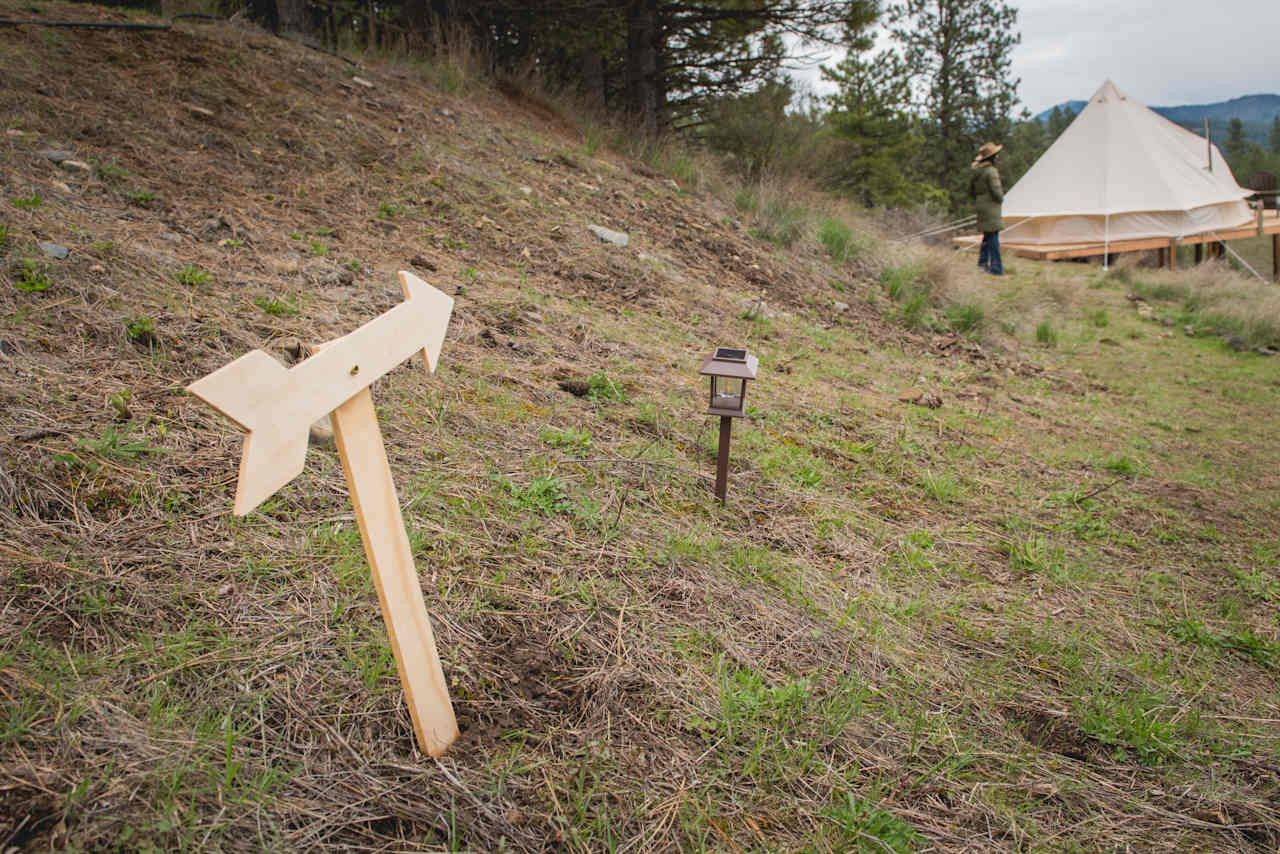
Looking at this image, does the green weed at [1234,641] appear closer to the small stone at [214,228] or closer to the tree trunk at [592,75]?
the small stone at [214,228]

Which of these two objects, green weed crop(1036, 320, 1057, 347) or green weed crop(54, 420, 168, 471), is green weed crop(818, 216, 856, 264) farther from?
green weed crop(54, 420, 168, 471)

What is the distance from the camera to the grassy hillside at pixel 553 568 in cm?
146

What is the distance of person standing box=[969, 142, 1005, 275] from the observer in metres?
10.2

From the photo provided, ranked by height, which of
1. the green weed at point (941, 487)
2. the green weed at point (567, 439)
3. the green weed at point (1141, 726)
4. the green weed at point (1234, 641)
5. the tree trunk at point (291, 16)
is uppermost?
the tree trunk at point (291, 16)

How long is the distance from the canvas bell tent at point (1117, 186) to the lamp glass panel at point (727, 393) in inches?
480

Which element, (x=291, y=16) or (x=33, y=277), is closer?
(x=33, y=277)

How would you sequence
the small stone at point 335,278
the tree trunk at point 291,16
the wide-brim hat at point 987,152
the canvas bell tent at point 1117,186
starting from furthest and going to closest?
the canvas bell tent at point 1117,186
the wide-brim hat at point 987,152
the tree trunk at point 291,16
the small stone at point 335,278

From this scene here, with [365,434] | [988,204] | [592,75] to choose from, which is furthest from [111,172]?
[988,204]

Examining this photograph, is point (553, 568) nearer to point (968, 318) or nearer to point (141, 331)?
point (141, 331)

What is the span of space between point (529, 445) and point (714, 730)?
139cm

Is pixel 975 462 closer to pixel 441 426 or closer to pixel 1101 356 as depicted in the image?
pixel 441 426

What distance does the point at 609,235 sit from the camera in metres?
5.97

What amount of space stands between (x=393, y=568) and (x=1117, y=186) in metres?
14.5

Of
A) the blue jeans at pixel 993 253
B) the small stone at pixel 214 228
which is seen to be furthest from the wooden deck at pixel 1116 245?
the small stone at pixel 214 228
